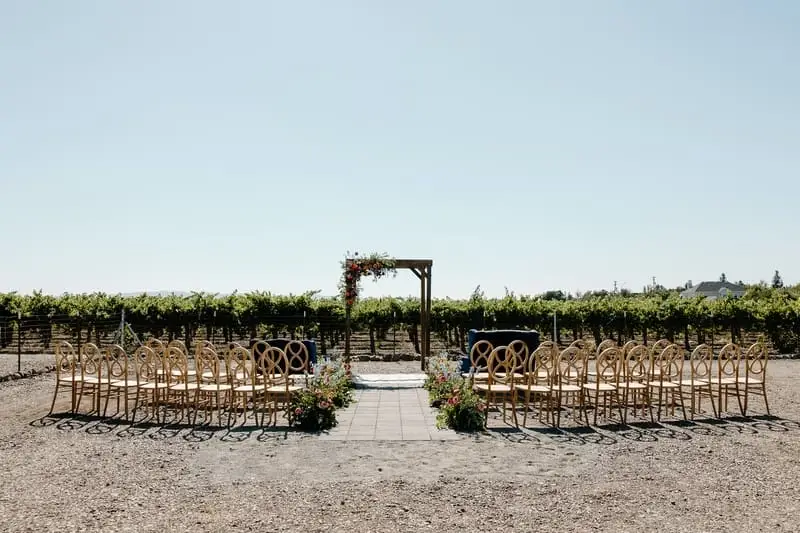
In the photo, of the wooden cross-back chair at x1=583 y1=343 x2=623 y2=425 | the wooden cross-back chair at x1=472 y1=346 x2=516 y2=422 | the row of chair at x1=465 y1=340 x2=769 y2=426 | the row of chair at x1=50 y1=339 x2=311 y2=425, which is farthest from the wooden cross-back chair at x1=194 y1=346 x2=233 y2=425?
the wooden cross-back chair at x1=583 y1=343 x2=623 y2=425

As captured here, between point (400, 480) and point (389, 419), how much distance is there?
111 inches

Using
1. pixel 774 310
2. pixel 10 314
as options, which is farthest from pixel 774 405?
pixel 10 314

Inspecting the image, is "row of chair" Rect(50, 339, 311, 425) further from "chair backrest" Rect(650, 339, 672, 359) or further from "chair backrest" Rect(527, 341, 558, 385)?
"chair backrest" Rect(650, 339, 672, 359)

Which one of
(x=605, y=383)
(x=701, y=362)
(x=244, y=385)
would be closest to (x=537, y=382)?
(x=605, y=383)

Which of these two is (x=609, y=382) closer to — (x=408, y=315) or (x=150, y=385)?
(x=150, y=385)

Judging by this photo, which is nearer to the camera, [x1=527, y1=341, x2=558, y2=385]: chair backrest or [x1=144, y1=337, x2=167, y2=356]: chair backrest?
[x1=527, y1=341, x2=558, y2=385]: chair backrest

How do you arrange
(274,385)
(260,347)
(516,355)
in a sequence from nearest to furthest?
(516,355), (274,385), (260,347)

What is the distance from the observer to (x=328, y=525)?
4.27 meters

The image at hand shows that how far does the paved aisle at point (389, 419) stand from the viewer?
712cm

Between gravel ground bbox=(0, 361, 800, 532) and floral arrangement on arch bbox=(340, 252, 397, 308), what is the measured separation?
6.35 m

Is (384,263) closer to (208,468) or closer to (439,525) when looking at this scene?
(208,468)

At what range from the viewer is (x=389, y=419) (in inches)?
319

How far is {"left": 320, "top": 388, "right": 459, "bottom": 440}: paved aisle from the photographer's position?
7.12 m

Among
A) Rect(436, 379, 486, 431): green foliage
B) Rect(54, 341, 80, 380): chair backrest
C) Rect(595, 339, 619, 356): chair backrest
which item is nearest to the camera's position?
Rect(436, 379, 486, 431): green foliage
